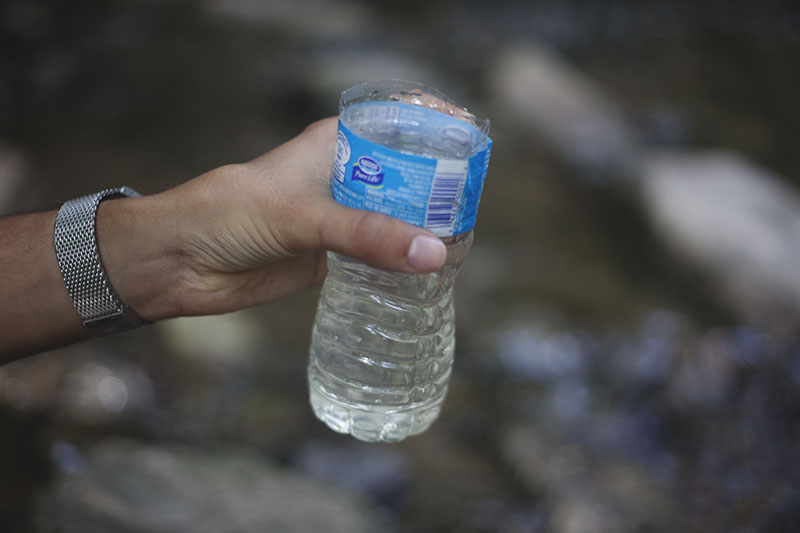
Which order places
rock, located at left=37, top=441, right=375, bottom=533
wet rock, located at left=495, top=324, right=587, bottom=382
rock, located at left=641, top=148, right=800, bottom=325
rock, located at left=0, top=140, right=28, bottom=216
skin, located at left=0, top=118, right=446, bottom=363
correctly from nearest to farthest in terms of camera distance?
skin, located at left=0, top=118, right=446, bottom=363, rock, located at left=37, top=441, right=375, bottom=533, wet rock, located at left=495, top=324, right=587, bottom=382, rock, located at left=641, top=148, right=800, bottom=325, rock, located at left=0, top=140, right=28, bottom=216

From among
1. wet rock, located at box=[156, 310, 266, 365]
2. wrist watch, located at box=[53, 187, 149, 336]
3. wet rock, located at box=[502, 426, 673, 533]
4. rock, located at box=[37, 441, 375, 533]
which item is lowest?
wet rock, located at box=[156, 310, 266, 365]

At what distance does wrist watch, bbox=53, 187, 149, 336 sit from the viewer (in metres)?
2.02

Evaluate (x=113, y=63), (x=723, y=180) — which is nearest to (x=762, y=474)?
(x=723, y=180)

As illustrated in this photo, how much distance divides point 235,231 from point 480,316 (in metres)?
3.64

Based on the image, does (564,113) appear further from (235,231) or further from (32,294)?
(32,294)

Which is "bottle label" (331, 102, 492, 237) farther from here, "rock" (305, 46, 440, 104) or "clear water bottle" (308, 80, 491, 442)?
"rock" (305, 46, 440, 104)

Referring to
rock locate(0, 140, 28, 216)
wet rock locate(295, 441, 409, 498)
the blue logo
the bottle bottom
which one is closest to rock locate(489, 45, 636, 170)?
wet rock locate(295, 441, 409, 498)

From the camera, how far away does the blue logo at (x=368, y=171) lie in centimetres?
169

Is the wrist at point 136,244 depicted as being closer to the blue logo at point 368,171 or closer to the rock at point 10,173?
the blue logo at point 368,171

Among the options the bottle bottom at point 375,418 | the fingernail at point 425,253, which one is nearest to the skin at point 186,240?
the fingernail at point 425,253

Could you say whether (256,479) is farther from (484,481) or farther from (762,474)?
(762,474)

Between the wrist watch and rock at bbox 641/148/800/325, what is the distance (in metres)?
4.77

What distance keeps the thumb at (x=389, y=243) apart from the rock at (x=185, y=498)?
186 centimetres

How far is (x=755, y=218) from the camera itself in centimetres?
561
